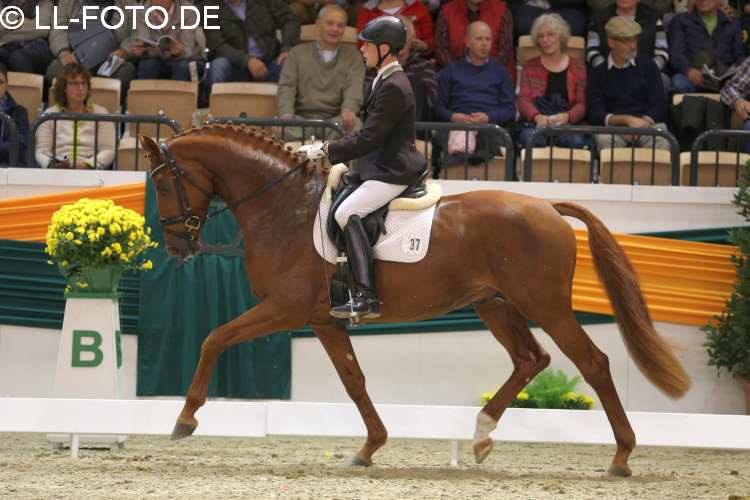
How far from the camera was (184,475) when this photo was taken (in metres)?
6.37

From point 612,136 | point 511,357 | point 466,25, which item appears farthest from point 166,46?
point 511,357

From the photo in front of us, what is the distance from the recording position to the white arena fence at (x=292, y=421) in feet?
23.2

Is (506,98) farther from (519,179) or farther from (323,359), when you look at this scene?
(323,359)

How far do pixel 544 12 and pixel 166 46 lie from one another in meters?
3.29

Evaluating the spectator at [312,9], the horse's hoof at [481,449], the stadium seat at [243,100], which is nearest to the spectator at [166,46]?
the stadium seat at [243,100]

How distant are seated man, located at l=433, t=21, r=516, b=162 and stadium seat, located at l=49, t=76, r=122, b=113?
8.44 ft

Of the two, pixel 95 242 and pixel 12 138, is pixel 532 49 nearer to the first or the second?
pixel 12 138

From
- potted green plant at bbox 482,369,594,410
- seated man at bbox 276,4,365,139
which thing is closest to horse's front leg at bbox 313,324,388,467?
potted green plant at bbox 482,369,594,410

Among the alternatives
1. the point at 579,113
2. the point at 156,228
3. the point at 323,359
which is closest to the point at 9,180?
the point at 156,228

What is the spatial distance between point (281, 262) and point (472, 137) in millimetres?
3405

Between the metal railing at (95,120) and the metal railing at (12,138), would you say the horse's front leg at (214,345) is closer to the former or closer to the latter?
the metal railing at (95,120)

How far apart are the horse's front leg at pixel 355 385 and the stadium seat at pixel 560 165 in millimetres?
3237

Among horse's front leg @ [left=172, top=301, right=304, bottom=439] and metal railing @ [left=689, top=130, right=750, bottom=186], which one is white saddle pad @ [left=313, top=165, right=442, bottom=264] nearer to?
horse's front leg @ [left=172, top=301, right=304, bottom=439]

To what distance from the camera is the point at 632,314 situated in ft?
22.5
